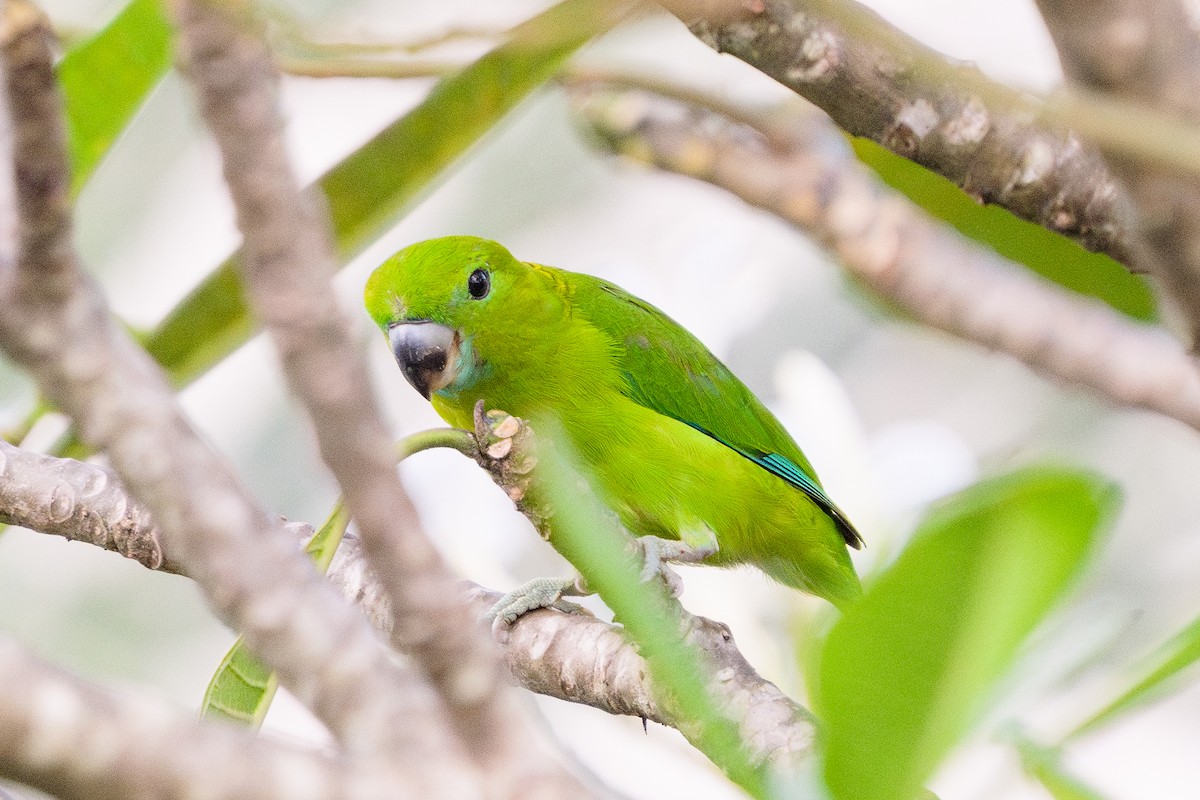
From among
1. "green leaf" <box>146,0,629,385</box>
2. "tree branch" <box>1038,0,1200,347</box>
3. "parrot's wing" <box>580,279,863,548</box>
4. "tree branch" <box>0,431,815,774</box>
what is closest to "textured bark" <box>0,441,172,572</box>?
"tree branch" <box>0,431,815,774</box>

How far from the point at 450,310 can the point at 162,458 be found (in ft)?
3.72

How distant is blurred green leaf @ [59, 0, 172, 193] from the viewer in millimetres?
1218

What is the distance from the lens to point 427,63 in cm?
117

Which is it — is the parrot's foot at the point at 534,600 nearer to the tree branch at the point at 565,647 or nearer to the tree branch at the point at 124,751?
the tree branch at the point at 565,647

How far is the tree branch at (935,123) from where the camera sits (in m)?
0.87

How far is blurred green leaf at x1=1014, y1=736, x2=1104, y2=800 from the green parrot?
2.88 ft

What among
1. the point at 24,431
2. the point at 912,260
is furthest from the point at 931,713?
the point at 24,431

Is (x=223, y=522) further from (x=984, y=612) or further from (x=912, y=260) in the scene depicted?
(x=912, y=260)

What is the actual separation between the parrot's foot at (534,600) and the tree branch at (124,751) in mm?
940

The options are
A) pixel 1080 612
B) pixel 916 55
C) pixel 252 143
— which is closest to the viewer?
pixel 252 143

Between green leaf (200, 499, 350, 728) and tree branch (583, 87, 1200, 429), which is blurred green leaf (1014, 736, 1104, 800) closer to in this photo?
green leaf (200, 499, 350, 728)

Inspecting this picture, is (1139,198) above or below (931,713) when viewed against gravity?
above

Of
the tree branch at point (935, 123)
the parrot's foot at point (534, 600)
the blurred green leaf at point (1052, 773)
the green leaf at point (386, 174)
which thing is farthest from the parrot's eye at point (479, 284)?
the blurred green leaf at point (1052, 773)

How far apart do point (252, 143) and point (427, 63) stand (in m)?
0.85
